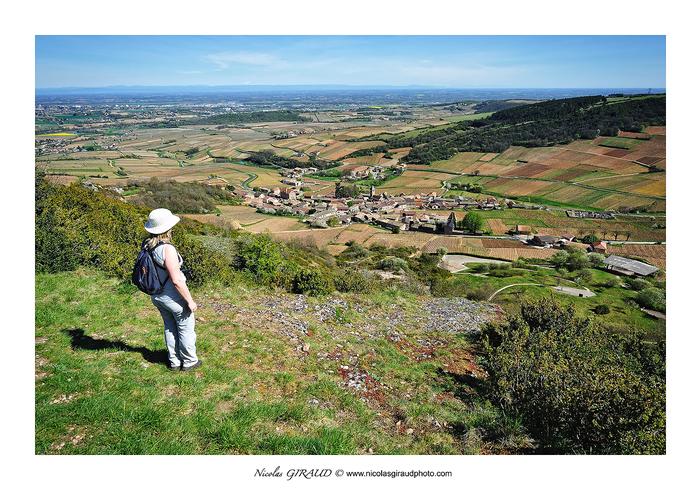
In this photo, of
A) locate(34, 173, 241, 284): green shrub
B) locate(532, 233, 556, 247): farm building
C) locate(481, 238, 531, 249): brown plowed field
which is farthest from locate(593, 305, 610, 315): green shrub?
locate(34, 173, 241, 284): green shrub

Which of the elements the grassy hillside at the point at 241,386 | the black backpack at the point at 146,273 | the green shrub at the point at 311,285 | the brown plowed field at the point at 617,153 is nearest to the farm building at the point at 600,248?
the brown plowed field at the point at 617,153

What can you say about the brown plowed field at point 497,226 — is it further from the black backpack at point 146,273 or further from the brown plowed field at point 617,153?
the black backpack at point 146,273

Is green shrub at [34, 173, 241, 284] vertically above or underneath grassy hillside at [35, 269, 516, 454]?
above

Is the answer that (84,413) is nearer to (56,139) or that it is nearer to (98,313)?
(98,313)

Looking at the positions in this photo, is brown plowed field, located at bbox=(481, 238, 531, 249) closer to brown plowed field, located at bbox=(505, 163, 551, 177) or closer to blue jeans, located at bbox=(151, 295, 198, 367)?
brown plowed field, located at bbox=(505, 163, 551, 177)

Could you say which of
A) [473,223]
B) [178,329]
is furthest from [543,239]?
[178,329]
